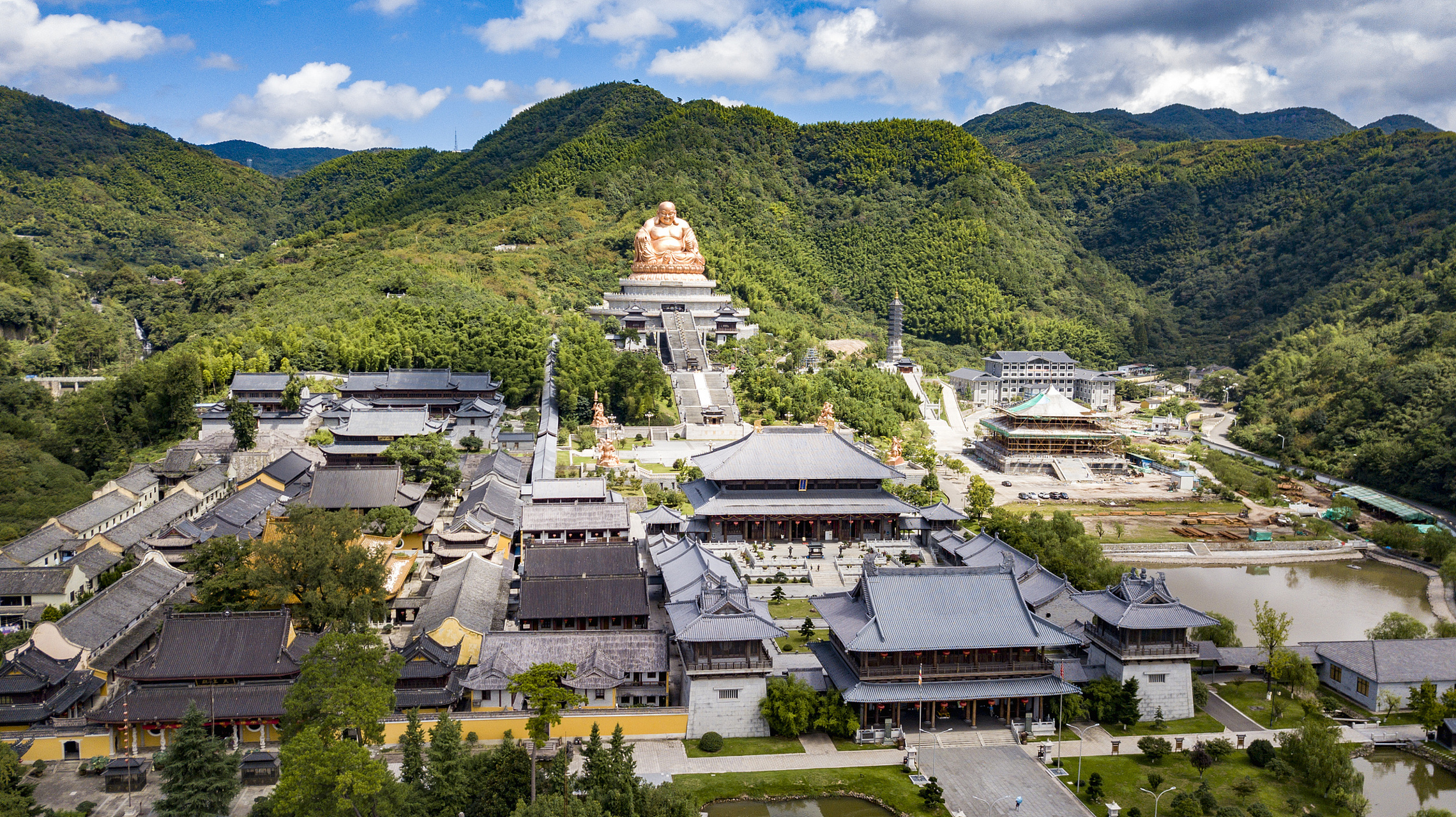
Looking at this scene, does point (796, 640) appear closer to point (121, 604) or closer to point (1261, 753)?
point (1261, 753)

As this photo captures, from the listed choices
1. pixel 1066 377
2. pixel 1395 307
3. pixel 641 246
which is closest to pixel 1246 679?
pixel 641 246

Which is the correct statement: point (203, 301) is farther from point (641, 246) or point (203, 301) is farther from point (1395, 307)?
point (1395, 307)

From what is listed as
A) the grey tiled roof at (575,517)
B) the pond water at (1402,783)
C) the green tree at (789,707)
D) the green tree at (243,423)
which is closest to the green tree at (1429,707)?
the pond water at (1402,783)

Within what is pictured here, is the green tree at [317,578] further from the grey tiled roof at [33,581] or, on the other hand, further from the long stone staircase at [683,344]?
the long stone staircase at [683,344]

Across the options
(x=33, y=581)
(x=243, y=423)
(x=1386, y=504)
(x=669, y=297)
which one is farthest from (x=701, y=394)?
(x=1386, y=504)

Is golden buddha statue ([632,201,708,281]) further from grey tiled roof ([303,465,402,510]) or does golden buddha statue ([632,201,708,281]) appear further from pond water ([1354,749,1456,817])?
pond water ([1354,749,1456,817])

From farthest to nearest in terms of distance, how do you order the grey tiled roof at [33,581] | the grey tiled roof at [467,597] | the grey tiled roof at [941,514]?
the grey tiled roof at [941,514] < the grey tiled roof at [33,581] < the grey tiled roof at [467,597]
